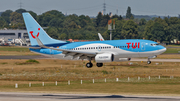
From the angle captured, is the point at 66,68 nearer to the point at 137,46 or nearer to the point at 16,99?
the point at 137,46

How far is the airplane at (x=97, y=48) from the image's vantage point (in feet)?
202

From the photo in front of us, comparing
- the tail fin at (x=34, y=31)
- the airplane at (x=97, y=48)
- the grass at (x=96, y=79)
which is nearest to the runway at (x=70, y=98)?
the grass at (x=96, y=79)

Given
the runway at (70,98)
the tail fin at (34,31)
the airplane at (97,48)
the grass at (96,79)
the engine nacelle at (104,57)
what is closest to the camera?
the runway at (70,98)

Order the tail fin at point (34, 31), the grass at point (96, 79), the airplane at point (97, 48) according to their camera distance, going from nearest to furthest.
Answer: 1. the grass at point (96, 79)
2. the airplane at point (97, 48)
3. the tail fin at point (34, 31)

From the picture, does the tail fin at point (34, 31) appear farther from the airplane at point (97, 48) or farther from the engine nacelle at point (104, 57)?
the engine nacelle at point (104, 57)

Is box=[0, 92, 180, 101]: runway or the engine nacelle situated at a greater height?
the engine nacelle

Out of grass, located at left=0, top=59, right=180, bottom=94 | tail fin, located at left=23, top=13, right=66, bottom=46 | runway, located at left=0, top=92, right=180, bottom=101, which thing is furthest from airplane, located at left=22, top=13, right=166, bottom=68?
runway, located at left=0, top=92, right=180, bottom=101

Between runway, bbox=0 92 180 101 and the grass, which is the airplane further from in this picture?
runway, bbox=0 92 180 101

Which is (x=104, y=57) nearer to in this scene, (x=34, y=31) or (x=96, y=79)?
(x=96, y=79)

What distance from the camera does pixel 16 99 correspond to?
35.2 metres

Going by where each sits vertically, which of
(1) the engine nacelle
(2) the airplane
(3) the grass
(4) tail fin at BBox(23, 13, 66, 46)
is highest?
(4) tail fin at BBox(23, 13, 66, 46)

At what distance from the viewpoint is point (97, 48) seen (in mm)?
63625

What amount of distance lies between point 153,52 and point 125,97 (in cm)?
2693

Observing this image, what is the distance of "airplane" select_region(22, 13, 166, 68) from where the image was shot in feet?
202
